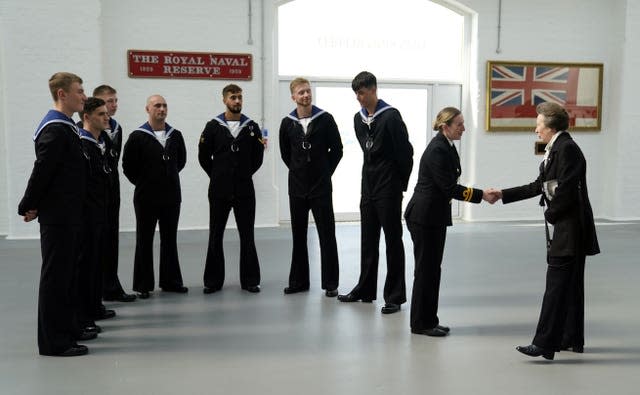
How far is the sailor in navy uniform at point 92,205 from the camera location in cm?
451

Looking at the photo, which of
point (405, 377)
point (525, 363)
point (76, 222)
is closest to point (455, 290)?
point (525, 363)

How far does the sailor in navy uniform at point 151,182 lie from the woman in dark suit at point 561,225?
3.02 metres

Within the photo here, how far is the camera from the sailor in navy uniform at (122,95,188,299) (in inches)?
220

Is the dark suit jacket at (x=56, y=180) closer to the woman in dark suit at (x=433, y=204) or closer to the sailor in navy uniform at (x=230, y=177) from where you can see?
the sailor in navy uniform at (x=230, y=177)

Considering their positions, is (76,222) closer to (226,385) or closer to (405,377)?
(226,385)

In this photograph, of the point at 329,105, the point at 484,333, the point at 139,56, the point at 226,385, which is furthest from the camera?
the point at 329,105

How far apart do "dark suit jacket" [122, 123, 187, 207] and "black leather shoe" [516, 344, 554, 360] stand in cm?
306

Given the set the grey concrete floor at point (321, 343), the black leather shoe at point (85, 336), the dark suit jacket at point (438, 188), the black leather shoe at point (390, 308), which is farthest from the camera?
the black leather shoe at point (390, 308)

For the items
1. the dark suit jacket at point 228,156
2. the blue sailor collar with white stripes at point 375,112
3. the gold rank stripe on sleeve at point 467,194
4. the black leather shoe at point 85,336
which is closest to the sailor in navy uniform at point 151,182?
the dark suit jacket at point 228,156

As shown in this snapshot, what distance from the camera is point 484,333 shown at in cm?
466

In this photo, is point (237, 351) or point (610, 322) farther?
point (610, 322)

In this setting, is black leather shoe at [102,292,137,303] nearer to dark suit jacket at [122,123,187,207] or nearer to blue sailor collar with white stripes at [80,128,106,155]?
dark suit jacket at [122,123,187,207]

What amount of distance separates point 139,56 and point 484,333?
19.7 ft

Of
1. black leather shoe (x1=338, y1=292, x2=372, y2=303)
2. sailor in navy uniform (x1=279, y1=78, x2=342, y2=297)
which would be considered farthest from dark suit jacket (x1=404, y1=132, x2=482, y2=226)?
sailor in navy uniform (x1=279, y1=78, x2=342, y2=297)
